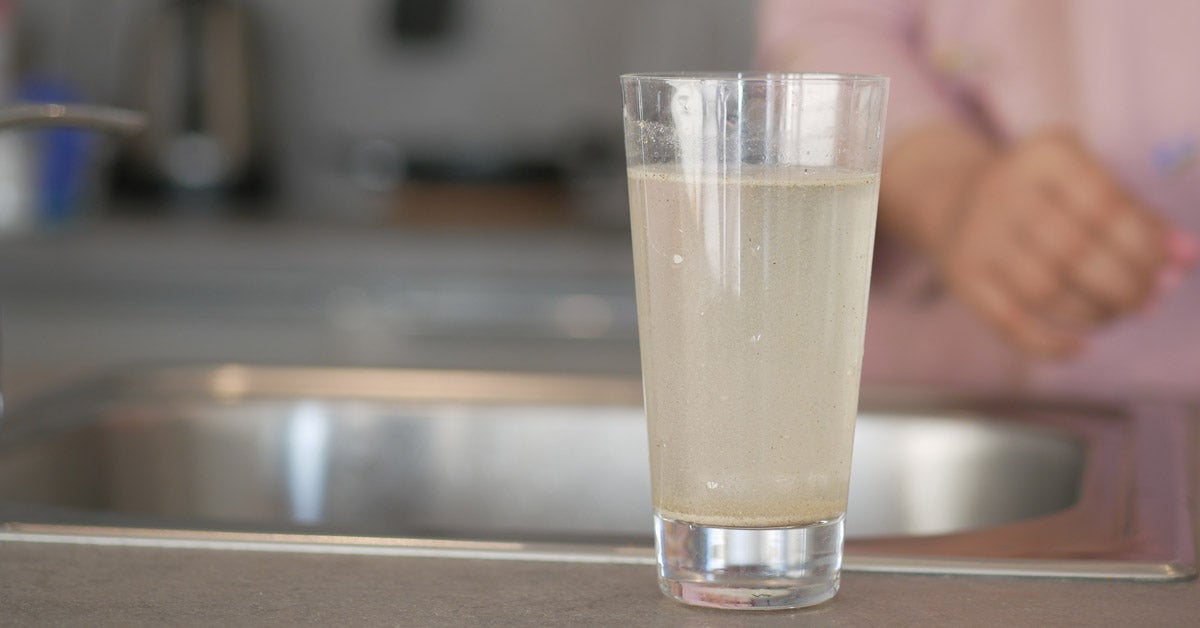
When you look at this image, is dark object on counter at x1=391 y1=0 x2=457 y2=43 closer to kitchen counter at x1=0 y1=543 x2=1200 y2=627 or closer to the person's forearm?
the person's forearm

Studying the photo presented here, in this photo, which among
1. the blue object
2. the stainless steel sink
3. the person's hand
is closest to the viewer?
the stainless steel sink

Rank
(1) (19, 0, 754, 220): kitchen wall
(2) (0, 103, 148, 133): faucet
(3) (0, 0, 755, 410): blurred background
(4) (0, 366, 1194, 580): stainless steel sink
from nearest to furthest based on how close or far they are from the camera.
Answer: (2) (0, 103, 148, 133): faucet → (4) (0, 366, 1194, 580): stainless steel sink → (3) (0, 0, 755, 410): blurred background → (1) (19, 0, 754, 220): kitchen wall

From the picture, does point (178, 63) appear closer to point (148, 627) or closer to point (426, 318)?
point (426, 318)

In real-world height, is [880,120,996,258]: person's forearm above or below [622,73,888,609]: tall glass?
below

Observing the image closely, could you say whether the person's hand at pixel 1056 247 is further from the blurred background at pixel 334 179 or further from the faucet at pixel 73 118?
the blurred background at pixel 334 179

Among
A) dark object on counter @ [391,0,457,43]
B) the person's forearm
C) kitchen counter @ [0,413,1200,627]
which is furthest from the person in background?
dark object on counter @ [391,0,457,43]

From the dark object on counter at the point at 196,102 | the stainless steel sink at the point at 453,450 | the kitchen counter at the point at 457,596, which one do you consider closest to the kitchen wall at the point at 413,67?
the dark object on counter at the point at 196,102
